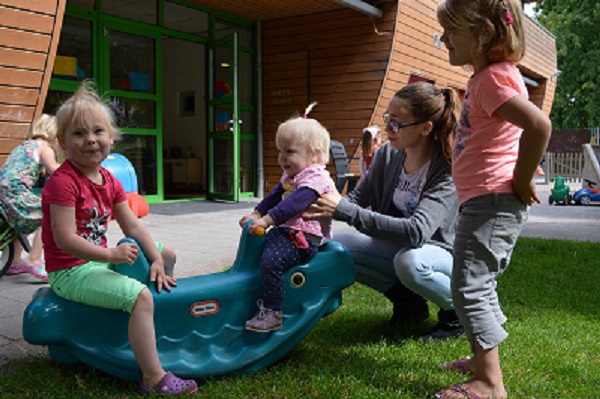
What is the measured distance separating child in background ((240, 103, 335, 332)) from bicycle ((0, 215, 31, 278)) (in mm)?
2253

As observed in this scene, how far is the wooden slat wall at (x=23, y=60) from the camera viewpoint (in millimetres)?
5223

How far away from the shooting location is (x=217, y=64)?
32.6ft

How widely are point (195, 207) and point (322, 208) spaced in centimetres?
682

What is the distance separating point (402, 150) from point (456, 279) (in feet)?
3.21

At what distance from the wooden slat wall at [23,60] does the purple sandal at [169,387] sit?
4.15 m

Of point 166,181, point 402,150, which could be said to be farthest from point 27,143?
point 166,181

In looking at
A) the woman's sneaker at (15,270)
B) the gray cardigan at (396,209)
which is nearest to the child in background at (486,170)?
the gray cardigan at (396,209)

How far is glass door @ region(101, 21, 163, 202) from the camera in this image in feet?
28.1

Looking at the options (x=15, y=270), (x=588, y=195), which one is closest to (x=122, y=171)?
(x=15, y=270)

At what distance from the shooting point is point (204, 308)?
7.18 feet

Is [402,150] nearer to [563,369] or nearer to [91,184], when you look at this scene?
[563,369]

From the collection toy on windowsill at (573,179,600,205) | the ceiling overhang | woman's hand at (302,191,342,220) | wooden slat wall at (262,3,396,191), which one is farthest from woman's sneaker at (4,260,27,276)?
toy on windowsill at (573,179,600,205)

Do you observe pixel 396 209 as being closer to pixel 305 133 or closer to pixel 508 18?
pixel 305 133

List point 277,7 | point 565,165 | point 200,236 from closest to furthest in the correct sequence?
point 200,236 < point 277,7 < point 565,165
